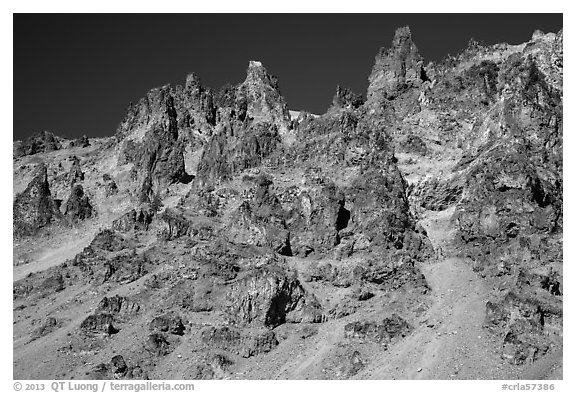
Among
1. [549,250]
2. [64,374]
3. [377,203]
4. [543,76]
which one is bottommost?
[64,374]

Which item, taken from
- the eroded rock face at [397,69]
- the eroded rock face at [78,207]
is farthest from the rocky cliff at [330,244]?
the eroded rock face at [397,69]

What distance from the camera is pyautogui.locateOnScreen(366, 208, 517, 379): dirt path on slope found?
88769 mm

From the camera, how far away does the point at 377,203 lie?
388 ft

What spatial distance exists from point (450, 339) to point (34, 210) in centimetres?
8918

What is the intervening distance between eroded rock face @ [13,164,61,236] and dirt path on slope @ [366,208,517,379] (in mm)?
74895

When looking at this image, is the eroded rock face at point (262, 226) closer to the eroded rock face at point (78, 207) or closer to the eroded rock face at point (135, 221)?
the eroded rock face at point (135, 221)

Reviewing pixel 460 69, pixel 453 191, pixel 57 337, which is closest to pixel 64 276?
pixel 57 337

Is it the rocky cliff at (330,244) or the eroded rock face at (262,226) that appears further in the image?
the eroded rock face at (262,226)

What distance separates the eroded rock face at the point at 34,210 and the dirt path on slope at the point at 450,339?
74.9 meters

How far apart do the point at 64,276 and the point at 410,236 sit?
164 ft

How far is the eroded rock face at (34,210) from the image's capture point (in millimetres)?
151875

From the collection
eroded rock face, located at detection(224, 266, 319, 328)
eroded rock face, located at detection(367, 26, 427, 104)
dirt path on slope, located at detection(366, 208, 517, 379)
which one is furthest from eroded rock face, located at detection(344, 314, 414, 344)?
eroded rock face, located at detection(367, 26, 427, 104)

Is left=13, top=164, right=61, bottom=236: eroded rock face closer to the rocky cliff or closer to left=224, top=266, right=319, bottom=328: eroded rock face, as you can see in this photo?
the rocky cliff

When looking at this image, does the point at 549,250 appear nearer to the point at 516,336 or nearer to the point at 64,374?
the point at 516,336
